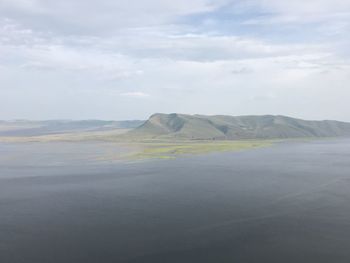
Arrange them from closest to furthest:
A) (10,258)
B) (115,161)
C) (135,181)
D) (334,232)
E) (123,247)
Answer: (10,258), (123,247), (334,232), (135,181), (115,161)

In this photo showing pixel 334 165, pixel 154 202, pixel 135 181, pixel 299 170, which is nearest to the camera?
pixel 154 202

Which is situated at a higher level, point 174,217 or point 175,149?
point 175,149

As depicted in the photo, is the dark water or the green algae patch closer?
the dark water

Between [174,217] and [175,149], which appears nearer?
[174,217]

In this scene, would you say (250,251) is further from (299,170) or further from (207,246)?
(299,170)

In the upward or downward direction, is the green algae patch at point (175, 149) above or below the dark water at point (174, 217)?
above

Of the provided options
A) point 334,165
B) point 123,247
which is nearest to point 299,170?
point 334,165

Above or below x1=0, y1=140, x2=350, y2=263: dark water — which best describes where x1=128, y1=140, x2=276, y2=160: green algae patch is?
above

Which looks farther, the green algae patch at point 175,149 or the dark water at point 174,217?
the green algae patch at point 175,149
